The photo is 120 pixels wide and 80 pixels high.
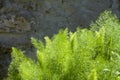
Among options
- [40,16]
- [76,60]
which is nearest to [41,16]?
[40,16]

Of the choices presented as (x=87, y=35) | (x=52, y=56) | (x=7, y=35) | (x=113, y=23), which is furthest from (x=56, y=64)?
(x=7, y=35)

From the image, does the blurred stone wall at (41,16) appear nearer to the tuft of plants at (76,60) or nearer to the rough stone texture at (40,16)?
the rough stone texture at (40,16)

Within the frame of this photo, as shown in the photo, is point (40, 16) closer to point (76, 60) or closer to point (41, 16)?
point (41, 16)

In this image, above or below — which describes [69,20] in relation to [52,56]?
above

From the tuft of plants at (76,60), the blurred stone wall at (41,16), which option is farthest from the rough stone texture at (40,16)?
the tuft of plants at (76,60)

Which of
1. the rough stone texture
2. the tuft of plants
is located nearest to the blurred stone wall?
the rough stone texture

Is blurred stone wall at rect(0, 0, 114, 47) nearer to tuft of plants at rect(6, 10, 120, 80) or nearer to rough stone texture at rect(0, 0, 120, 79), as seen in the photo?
Result: rough stone texture at rect(0, 0, 120, 79)

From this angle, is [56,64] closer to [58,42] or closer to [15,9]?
[58,42]

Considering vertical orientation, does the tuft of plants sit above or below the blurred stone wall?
below

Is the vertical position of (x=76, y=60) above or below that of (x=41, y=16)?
below
